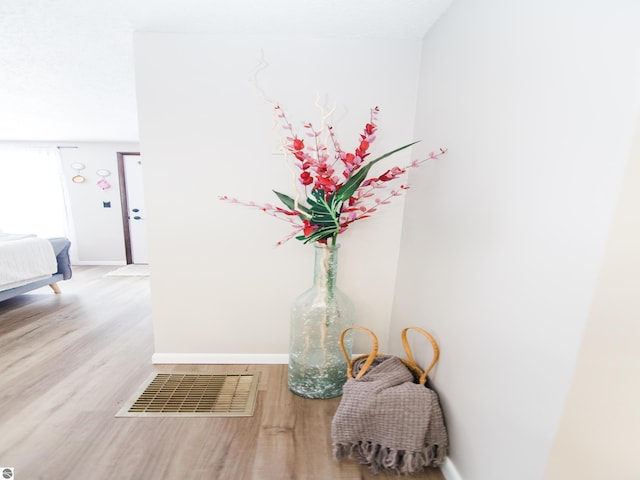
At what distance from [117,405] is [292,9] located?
6.97ft

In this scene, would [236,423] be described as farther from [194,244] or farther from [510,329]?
[510,329]

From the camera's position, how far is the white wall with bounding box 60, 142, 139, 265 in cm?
445

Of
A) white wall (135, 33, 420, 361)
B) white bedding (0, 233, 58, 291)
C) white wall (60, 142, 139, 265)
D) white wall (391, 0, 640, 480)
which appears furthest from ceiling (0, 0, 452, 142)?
white wall (60, 142, 139, 265)

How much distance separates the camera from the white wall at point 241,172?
4.92ft

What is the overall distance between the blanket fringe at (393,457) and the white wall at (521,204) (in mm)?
76

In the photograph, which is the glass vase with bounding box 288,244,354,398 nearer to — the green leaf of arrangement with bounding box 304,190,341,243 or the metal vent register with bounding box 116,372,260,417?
the green leaf of arrangement with bounding box 304,190,341,243

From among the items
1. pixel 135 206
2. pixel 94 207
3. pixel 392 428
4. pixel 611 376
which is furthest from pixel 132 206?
pixel 611 376

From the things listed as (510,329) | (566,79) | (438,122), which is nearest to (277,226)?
(438,122)

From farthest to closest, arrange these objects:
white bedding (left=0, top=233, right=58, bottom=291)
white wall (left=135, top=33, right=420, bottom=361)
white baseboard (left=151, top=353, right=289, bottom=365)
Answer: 1. white bedding (left=0, top=233, right=58, bottom=291)
2. white baseboard (left=151, top=353, right=289, bottom=365)
3. white wall (left=135, top=33, right=420, bottom=361)

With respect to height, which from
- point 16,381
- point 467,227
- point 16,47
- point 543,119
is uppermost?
point 16,47

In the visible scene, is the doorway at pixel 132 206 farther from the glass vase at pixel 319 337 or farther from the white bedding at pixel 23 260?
the glass vase at pixel 319 337

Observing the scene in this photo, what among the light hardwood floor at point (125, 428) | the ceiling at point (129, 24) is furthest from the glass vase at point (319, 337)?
the ceiling at point (129, 24)

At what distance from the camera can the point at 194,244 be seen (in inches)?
65.2

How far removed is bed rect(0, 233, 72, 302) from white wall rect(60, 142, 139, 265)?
1.51 m
